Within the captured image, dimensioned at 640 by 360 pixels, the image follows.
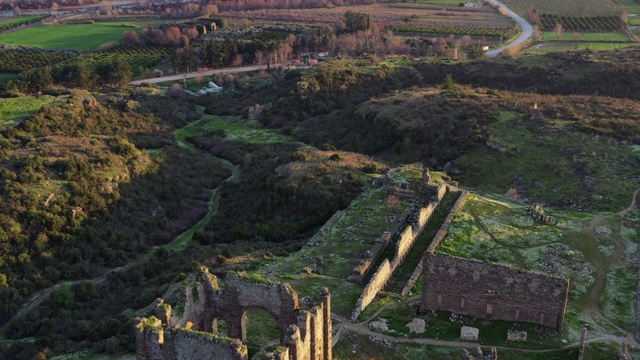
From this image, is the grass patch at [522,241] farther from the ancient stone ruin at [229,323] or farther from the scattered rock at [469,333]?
the ancient stone ruin at [229,323]

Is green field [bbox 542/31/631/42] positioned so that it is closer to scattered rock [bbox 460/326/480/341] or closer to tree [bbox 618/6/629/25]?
tree [bbox 618/6/629/25]

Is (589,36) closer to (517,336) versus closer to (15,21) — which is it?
(517,336)

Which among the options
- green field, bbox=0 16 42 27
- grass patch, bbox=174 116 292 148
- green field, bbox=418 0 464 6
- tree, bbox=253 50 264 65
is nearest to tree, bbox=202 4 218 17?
green field, bbox=0 16 42 27

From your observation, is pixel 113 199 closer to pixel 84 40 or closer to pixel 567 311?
pixel 567 311

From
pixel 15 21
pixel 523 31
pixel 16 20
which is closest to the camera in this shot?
pixel 523 31

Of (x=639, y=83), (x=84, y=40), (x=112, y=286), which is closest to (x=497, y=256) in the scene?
(x=112, y=286)

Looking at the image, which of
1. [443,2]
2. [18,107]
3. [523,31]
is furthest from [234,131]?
[443,2]
